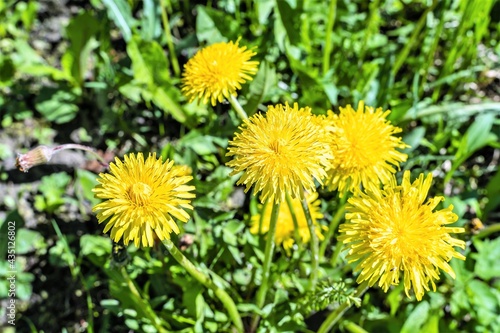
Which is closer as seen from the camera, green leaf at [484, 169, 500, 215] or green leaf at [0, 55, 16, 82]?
green leaf at [484, 169, 500, 215]

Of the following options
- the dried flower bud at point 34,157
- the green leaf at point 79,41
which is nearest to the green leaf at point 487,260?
the dried flower bud at point 34,157

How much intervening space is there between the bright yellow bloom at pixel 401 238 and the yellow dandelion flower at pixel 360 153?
13 cm

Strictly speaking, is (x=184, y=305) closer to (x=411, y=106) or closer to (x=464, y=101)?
(x=411, y=106)

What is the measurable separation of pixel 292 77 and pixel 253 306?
136cm

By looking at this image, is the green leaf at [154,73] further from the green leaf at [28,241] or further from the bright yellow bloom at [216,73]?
the green leaf at [28,241]

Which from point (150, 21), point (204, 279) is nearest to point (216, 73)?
point (204, 279)

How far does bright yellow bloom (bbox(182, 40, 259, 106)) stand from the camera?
1.78 meters

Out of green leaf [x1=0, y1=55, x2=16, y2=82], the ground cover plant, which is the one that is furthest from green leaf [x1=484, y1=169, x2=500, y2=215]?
green leaf [x1=0, y1=55, x2=16, y2=82]

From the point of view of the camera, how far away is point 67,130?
2.98 metres

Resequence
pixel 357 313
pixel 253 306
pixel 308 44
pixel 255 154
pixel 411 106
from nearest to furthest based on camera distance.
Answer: pixel 255 154 → pixel 253 306 → pixel 357 313 → pixel 411 106 → pixel 308 44

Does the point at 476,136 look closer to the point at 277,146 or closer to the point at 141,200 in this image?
the point at 277,146

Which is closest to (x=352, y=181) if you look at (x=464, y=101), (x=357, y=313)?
(x=357, y=313)

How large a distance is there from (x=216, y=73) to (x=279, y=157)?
52cm

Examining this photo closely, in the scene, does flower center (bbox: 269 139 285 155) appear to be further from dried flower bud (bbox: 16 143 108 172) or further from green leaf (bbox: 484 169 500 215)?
green leaf (bbox: 484 169 500 215)
